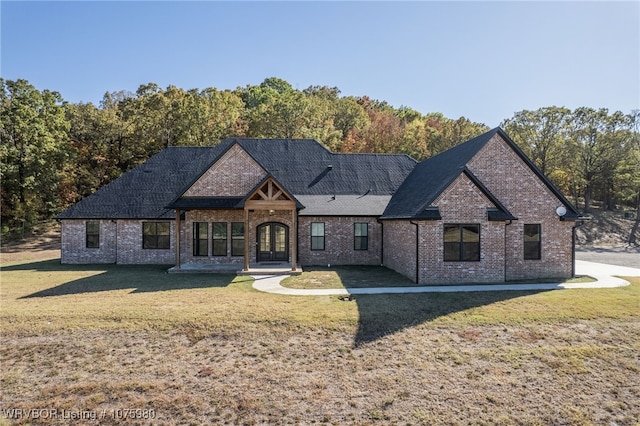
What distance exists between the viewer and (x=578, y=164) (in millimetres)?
40375

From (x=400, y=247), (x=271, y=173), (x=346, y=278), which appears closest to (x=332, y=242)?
(x=400, y=247)

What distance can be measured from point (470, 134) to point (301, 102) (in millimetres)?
19623

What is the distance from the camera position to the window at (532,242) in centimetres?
1557

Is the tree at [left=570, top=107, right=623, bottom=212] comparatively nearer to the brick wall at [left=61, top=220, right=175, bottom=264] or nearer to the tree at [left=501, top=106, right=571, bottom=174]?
the tree at [left=501, top=106, right=571, bottom=174]

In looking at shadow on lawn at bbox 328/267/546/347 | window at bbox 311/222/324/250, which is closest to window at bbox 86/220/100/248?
window at bbox 311/222/324/250

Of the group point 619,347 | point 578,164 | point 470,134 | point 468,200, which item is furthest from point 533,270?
point 578,164

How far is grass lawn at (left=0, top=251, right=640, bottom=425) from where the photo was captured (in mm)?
5859

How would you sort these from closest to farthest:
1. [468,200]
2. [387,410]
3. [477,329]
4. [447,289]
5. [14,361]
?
1. [387,410]
2. [14,361]
3. [477,329]
4. [447,289]
5. [468,200]

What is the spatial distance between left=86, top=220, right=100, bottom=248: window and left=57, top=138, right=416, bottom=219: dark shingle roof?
20.5 inches

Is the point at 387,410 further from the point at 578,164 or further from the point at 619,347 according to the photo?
the point at 578,164

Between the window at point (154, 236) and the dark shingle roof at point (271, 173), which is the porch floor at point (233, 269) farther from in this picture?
the dark shingle roof at point (271, 173)

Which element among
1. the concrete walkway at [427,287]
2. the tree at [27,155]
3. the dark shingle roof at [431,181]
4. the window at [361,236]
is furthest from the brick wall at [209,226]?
the tree at [27,155]

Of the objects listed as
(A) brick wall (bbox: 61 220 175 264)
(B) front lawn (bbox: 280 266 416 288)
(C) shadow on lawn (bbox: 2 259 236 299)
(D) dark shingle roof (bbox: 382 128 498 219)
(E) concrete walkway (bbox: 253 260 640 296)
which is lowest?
(C) shadow on lawn (bbox: 2 259 236 299)

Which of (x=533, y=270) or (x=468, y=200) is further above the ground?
(x=468, y=200)
